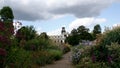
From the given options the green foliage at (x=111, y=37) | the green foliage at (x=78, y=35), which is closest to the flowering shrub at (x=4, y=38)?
the green foliage at (x=111, y=37)

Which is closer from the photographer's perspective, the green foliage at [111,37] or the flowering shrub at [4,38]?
the flowering shrub at [4,38]

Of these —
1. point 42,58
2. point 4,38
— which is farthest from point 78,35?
point 4,38

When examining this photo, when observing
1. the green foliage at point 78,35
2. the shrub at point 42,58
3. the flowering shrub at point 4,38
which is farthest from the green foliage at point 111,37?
the green foliage at point 78,35

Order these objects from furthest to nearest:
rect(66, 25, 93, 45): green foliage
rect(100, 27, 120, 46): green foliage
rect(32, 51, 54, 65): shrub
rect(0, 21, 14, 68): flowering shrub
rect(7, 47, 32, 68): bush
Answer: rect(66, 25, 93, 45): green foliage → rect(32, 51, 54, 65): shrub → rect(100, 27, 120, 46): green foliage → rect(7, 47, 32, 68): bush → rect(0, 21, 14, 68): flowering shrub

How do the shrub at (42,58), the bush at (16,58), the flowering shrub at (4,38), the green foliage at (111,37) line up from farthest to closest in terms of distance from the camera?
1. the shrub at (42,58)
2. the green foliage at (111,37)
3. the bush at (16,58)
4. the flowering shrub at (4,38)

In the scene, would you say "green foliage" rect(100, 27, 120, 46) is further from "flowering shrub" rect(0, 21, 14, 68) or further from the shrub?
"flowering shrub" rect(0, 21, 14, 68)

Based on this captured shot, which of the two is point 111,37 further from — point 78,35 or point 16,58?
point 78,35

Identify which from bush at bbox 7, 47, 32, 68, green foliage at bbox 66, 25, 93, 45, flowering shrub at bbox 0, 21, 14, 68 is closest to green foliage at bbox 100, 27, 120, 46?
bush at bbox 7, 47, 32, 68

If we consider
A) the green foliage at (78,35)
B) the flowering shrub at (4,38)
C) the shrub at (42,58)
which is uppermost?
the green foliage at (78,35)

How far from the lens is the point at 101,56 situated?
14.8 m

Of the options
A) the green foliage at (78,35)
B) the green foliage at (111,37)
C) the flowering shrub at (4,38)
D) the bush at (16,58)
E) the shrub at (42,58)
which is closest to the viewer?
the flowering shrub at (4,38)

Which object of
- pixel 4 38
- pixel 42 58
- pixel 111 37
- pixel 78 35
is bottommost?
pixel 42 58

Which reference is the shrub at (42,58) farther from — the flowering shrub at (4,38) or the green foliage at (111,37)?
the flowering shrub at (4,38)

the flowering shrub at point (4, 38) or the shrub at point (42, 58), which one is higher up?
the flowering shrub at point (4, 38)
